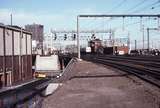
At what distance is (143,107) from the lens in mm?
12367

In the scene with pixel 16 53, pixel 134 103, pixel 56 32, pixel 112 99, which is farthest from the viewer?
pixel 56 32

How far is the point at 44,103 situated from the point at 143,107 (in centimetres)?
414

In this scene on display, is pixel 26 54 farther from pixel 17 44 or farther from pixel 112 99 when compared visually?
pixel 112 99

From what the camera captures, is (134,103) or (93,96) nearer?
(134,103)

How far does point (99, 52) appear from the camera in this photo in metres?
126

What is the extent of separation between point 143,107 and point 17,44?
53.5 meters

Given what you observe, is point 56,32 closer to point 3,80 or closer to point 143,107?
point 3,80

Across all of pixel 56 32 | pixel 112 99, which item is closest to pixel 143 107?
pixel 112 99

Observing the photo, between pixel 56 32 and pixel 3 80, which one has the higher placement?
pixel 56 32

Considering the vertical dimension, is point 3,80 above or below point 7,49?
below

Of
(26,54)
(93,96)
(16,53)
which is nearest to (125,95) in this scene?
(93,96)

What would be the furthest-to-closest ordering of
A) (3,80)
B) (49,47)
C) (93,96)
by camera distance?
(49,47) < (3,80) < (93,96)

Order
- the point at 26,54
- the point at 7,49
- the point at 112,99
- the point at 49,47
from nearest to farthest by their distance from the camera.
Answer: the point at 112,99 < the point at 7,49 < the point at 26,54 < the point at 49,47

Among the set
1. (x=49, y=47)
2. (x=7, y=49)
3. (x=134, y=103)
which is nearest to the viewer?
(x=134, y=103)
